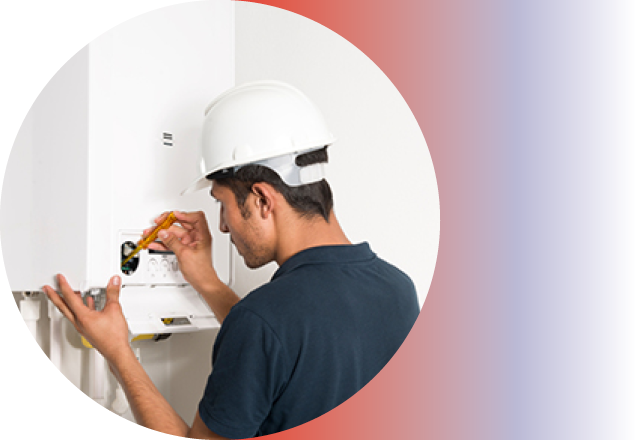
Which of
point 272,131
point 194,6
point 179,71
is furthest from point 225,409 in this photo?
point 194,6

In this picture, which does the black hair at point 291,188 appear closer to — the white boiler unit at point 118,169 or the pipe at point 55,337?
the white boiler unit at point 118,169

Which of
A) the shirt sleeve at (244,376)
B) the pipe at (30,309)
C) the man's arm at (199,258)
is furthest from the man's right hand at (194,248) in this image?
the shirt sleeve at (244,376)

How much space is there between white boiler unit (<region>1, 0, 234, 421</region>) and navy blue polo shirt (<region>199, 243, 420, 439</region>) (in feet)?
1.37

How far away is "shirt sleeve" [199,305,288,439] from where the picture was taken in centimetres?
88

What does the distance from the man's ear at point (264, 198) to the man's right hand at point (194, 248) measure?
1.04ft

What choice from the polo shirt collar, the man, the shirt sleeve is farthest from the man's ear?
the shirt sleeve

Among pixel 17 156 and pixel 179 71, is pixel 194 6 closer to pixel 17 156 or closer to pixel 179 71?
pixel 179 71

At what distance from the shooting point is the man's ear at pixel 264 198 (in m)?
1.11

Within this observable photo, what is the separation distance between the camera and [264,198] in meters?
1.12

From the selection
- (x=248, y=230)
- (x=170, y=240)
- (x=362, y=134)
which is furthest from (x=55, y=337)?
(x=362, y=134)

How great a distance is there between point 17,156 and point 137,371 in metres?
0.59

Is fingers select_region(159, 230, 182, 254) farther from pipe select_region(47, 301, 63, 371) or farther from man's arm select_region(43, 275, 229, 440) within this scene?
pipe select_region(47, 301, 63, 371)

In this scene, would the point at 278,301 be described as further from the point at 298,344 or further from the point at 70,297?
the point at 70,297

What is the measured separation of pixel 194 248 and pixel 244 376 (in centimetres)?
58
